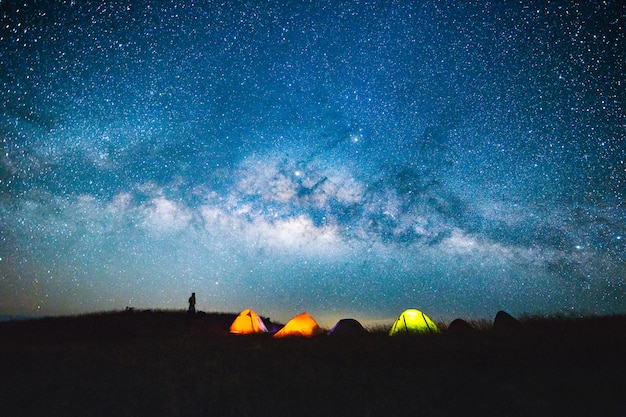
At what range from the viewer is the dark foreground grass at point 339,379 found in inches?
268

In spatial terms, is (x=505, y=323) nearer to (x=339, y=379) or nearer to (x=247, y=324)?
(x=339, y=379)

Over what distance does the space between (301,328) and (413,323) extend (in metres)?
5.59

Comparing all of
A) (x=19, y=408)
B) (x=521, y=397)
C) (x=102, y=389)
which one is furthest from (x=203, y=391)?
(x=521, y=397)

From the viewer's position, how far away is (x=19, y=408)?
7.18 metres

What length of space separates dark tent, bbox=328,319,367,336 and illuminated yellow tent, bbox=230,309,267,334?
19.8ft

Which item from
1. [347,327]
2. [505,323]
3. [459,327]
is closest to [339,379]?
[459,327]

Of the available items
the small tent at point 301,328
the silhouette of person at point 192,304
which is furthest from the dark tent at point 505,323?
the silhouette of person at point 192,304

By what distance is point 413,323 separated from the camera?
17203mm

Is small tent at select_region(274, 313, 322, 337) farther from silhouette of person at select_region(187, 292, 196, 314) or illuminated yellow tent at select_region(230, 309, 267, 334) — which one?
silhouette of person at select_region(187, 292, 196, 314)

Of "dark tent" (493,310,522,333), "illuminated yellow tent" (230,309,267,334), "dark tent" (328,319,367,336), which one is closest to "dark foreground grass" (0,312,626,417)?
"dark tent" (493,310,522,333)

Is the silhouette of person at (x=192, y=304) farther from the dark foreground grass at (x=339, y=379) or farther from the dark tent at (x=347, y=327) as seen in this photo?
the dark foreground grass at (x=339, y=379)

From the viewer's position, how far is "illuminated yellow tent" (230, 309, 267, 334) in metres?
22.5

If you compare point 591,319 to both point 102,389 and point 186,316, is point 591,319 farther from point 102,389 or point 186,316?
point 186,316

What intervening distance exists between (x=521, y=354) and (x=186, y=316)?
22531 millimetres
